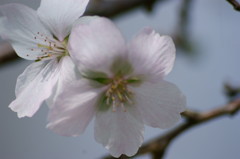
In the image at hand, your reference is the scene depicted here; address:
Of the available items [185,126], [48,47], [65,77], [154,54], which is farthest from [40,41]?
[185,126]

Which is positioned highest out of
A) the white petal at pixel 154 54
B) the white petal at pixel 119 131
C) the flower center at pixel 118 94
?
the white petal at pixel 154 54

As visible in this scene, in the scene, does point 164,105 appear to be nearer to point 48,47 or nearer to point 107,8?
point 48,47

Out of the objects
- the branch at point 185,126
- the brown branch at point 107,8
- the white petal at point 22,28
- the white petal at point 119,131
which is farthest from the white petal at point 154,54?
the brown branch at point 107,8

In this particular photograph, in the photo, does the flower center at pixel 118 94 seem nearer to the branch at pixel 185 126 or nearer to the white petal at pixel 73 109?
the white petal at pixel 73 109

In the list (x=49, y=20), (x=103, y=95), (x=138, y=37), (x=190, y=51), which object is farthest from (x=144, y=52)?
(x=190, y=51)

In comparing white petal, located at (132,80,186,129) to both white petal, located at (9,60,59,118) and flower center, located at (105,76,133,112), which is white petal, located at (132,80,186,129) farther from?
white petal, located at (9,60,59,118)

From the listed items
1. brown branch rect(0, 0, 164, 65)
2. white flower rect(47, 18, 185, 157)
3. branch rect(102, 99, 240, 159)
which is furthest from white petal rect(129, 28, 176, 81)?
brown branch rect(0, 0, 164, 65)

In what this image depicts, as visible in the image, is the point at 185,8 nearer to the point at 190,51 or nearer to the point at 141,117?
the point at 190,51
